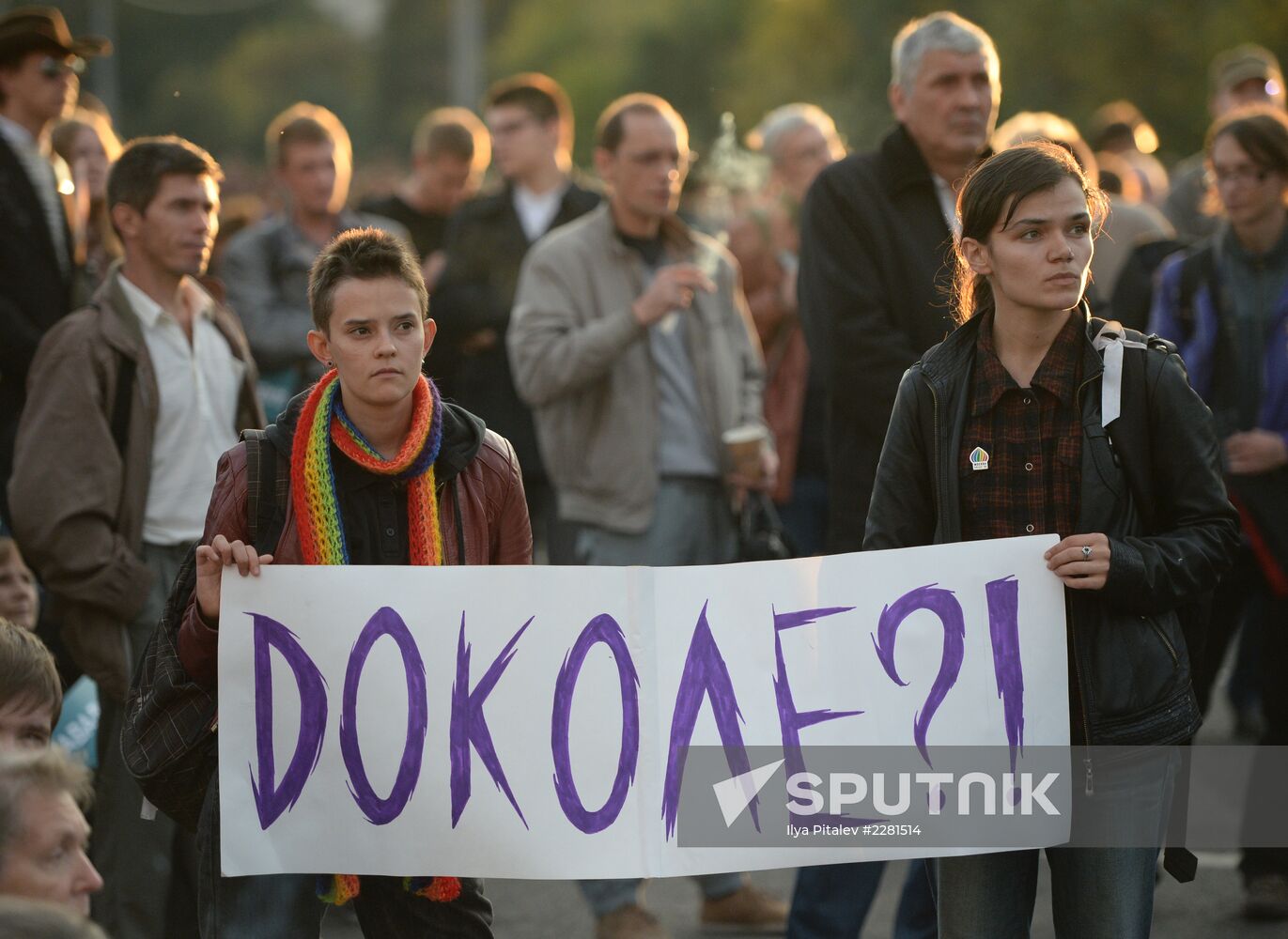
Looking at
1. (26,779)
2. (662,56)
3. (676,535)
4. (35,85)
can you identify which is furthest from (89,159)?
(662,56)

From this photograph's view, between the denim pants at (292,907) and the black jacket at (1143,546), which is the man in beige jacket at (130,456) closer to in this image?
the denim pants at (292,907)

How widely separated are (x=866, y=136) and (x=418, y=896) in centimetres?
2680

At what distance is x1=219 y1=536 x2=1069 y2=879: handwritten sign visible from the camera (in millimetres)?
3637

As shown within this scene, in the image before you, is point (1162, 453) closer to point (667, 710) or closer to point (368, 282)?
point (667, 710)

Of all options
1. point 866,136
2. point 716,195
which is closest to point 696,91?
point 866,136

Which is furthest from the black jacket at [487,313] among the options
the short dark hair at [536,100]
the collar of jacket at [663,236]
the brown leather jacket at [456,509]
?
the brown leather jacket at [456,509]

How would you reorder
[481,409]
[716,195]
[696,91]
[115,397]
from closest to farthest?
[115,397] < [481,409] < [716,195] < [696,91]

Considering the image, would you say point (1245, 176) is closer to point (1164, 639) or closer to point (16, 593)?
point (1164, 639)

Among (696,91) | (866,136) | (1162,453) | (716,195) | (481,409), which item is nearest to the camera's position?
(1162,453)

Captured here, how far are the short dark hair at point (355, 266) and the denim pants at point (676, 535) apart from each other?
2.34 metres

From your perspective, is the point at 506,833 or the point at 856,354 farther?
the point at 856,354

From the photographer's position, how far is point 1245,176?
20.2 ft

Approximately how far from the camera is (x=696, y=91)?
2213 inches

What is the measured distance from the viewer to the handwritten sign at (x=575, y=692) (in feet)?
11.9
